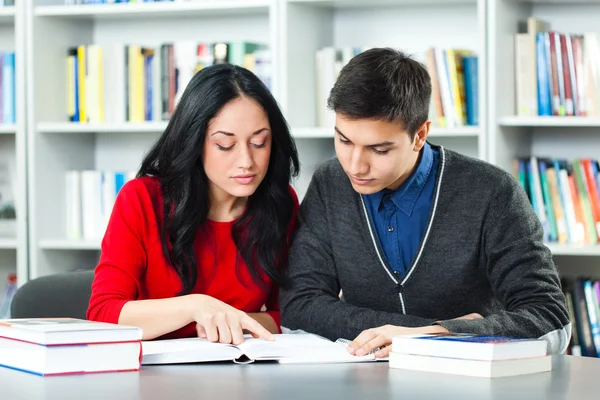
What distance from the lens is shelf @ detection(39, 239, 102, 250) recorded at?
3410 mm

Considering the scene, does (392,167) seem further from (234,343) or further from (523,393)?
(523,393)

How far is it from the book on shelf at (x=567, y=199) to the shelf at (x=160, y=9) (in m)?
1.10

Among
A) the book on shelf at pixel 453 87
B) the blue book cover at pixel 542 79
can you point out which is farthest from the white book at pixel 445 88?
the blue book cover at pixel 542 79

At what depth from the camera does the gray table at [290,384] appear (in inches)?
51.8

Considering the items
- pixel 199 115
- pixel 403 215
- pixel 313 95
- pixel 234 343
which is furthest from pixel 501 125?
pixel 234 343

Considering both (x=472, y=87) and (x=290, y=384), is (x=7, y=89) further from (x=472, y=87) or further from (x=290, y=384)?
(x=290, y=384)

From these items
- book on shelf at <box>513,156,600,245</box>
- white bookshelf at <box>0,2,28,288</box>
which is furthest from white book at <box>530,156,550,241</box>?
white bookshelf at <box>0,2,28,288</box>

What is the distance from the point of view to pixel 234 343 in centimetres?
166

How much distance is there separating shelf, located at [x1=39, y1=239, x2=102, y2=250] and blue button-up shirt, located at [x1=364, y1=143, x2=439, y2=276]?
1.69m

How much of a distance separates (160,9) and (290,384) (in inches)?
87.1

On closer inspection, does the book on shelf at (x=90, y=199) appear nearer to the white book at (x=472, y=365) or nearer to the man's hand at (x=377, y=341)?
the man's hand at (x=377, y=341)

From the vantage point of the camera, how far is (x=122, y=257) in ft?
6.39

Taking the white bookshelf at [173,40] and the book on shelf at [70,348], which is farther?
the white bookshelf at [173,40]

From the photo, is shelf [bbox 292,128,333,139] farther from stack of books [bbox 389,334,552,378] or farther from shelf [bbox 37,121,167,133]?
stack of books [bbox 389,334,552,378]
